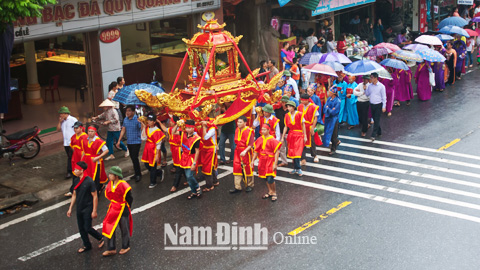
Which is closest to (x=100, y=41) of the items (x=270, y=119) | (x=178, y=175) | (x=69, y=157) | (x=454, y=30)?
(x=69, y=157)

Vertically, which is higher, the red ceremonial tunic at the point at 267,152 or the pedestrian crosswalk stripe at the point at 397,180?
the red ceremonial tunic at the point at 267,152

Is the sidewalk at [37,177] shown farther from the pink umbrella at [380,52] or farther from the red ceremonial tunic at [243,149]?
the pink umbrella at [380,52]

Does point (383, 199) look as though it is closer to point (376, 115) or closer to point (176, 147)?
point (176, 147)

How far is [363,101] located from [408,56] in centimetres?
344

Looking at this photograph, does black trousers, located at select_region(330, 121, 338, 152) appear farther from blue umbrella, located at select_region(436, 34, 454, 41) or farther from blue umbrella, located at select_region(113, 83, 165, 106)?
blue umbrella, located at select_region(436, 34, 454, 41)

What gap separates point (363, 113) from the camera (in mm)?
16812

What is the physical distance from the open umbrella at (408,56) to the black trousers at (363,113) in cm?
329

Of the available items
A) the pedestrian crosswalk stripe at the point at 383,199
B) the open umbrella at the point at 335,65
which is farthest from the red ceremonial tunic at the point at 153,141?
the open umbrella at the point at 335,65

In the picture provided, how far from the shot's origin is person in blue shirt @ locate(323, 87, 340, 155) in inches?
596

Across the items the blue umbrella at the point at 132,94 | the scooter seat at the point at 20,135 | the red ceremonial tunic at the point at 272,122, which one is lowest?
the scooter seat at the point at 20,135

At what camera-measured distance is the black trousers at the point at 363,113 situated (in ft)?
54.8

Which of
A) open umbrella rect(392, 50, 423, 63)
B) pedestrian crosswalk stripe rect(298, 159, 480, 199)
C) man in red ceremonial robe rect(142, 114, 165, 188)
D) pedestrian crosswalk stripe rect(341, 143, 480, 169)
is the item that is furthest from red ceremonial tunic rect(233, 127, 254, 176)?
open umbrella rect(392, 50, 423, 63)

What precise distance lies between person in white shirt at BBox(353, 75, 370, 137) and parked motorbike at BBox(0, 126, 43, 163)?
810 centimetres

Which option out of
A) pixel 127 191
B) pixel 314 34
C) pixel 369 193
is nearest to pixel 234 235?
pixel 127 191
